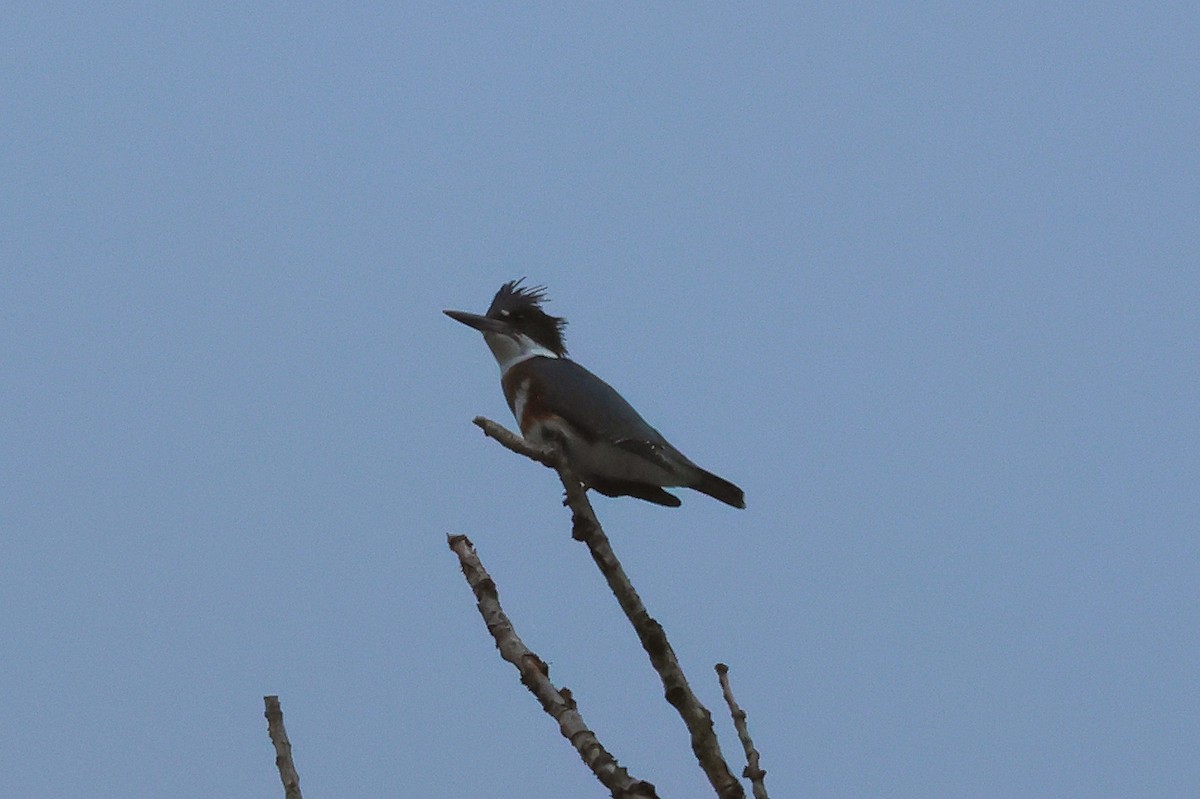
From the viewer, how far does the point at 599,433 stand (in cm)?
553

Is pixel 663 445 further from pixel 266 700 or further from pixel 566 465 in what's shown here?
pixel 266 700

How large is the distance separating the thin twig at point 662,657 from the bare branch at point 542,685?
0.42 ft

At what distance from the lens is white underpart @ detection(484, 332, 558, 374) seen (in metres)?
6.66

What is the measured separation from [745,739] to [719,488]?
8.67 feet

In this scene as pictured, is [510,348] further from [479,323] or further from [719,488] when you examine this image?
[719,488]

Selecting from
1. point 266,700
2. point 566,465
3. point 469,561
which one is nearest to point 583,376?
point 566,465

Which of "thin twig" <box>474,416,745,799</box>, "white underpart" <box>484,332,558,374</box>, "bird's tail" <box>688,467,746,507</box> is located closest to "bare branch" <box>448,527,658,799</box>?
"thin twig" <box>474,416,745,799</box>

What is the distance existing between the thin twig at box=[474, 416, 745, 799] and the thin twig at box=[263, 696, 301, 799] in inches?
26.8

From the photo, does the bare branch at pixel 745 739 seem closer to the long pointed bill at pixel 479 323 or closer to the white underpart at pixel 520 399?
the white underpart at pixel 520 399

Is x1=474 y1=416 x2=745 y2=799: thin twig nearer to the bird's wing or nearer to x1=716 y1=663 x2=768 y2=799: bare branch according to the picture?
x1=716 y1=663 x2=768 y2=799: bare branch

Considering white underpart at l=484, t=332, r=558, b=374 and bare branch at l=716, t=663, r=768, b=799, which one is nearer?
bare branch at l=716, t=663, r=768, b=799

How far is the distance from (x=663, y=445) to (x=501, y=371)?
1.36m

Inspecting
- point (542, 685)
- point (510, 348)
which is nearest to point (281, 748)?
point (542, 685)

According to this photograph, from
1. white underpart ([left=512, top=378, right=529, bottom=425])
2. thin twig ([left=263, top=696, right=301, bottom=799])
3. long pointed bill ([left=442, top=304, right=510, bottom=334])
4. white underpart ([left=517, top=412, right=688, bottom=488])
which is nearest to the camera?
thin twig ([left=263, top=696, right=301, bottom=799])
